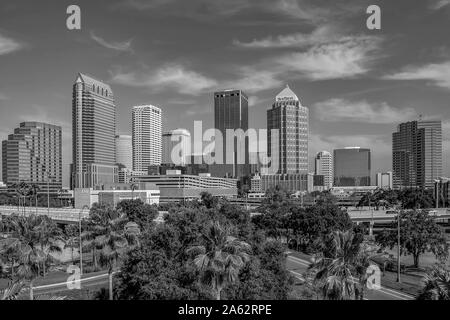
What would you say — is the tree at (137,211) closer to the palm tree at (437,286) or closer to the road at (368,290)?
the road at (368,290)

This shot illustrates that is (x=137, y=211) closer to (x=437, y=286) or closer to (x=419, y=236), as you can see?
(x=419, y=236)

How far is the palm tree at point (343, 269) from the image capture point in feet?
54.2

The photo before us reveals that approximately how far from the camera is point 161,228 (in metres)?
28.4

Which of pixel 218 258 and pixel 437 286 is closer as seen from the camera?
pixel 437 286

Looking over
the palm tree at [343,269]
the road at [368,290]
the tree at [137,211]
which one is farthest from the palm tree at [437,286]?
the tree at [137,211]

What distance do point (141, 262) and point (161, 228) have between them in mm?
4131

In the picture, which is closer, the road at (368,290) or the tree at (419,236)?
the road at (368,290)

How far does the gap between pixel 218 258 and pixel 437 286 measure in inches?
332

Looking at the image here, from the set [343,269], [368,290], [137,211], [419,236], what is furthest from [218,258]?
[137,211]

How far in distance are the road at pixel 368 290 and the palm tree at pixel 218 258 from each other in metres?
16.7

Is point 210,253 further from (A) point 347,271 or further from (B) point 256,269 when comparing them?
(B) point 256,269

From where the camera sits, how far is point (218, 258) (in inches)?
680

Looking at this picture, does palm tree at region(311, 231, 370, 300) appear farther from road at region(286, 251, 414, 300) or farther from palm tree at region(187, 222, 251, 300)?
road at region(286, 251, 414, 300)
